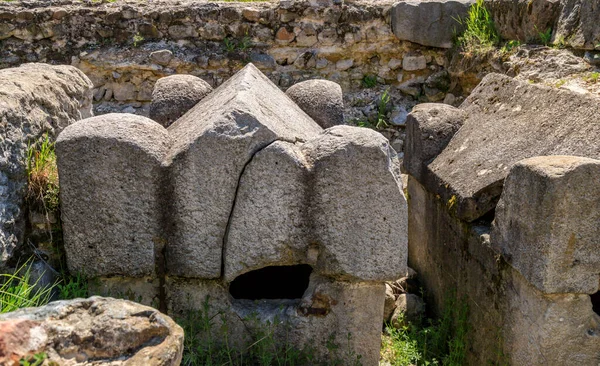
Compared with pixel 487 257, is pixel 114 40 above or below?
above

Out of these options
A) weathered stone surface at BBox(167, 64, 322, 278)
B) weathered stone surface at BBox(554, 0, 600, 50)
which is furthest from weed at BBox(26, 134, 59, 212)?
weathered stone surface at BBox(554, 0, 600, 50)

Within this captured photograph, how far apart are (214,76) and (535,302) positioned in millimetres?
5412

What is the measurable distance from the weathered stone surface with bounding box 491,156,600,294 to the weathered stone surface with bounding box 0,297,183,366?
164cm

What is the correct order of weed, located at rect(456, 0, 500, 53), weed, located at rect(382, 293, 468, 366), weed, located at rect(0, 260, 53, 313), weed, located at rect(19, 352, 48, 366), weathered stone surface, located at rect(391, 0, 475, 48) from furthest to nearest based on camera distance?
weathered stone surface, located at rect(391, 0, 475, 48), weed, located at rect(456, 0, 500, 53), weed, located at rect(382, 293, 468, 366), weed, located at rect(0, 260, 53, 313), weed, located at rect(19, 352, 48, 366)

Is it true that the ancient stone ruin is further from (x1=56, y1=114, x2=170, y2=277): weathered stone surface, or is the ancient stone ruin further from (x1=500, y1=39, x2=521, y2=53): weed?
(x1=56, y1=114, x2=170, y2=277): weathered stone surface

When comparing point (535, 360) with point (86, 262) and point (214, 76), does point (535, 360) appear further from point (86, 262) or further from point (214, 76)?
point (214, 76)

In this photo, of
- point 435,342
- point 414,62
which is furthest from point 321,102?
point 414,62

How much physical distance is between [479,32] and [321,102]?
9.42ft

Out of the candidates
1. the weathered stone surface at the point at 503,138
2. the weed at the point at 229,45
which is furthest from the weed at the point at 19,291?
the weed at the point at 229,45

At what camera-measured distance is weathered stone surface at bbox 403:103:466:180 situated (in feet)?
15.0

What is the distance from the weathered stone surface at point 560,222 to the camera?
9.04 ft

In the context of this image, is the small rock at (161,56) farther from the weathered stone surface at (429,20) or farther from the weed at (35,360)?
the weed at (35,360)

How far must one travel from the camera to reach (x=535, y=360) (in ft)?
10.1

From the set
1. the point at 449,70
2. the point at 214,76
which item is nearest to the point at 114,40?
the point at 214,76
